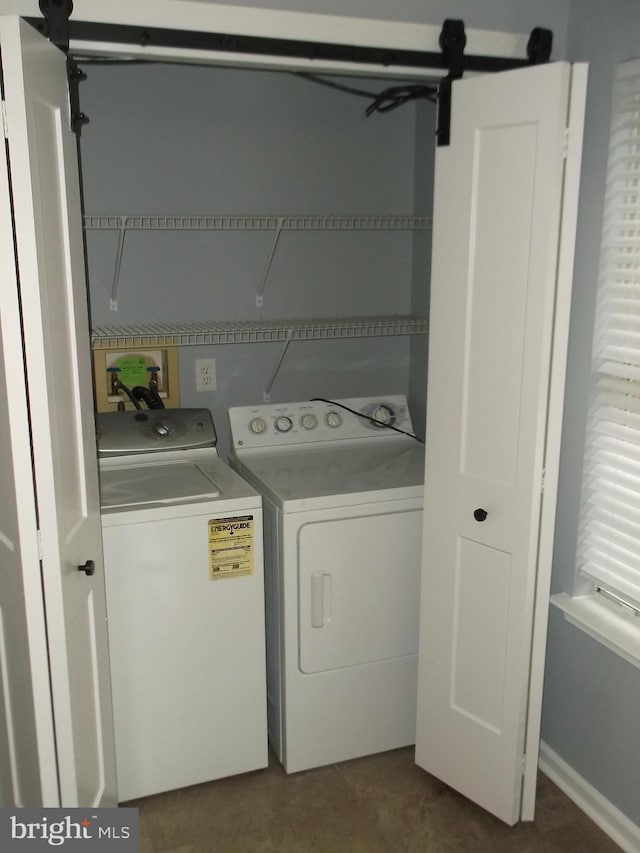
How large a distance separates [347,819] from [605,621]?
3.10 ft

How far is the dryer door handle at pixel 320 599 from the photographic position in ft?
7.63

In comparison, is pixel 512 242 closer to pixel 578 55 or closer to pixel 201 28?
pixel 578 55

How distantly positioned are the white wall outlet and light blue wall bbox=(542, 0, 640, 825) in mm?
1285

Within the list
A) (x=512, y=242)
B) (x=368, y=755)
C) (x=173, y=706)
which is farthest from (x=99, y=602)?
(x=512, y=242)

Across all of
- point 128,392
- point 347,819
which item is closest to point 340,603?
point 347,819

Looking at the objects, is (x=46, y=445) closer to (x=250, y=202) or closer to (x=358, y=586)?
(x=358, y=586)

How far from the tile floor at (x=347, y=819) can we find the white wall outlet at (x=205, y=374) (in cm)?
134

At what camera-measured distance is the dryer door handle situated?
7.63 ft

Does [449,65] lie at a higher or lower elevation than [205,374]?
higher

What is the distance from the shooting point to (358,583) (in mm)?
2383

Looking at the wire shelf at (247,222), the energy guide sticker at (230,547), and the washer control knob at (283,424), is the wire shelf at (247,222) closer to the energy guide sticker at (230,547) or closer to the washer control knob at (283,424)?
the washer control knob at (283,424)

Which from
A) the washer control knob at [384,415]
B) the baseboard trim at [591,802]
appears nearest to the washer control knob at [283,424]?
the washer control knob at [384,415]

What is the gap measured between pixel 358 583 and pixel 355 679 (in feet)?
1.06

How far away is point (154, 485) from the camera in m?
2.34
